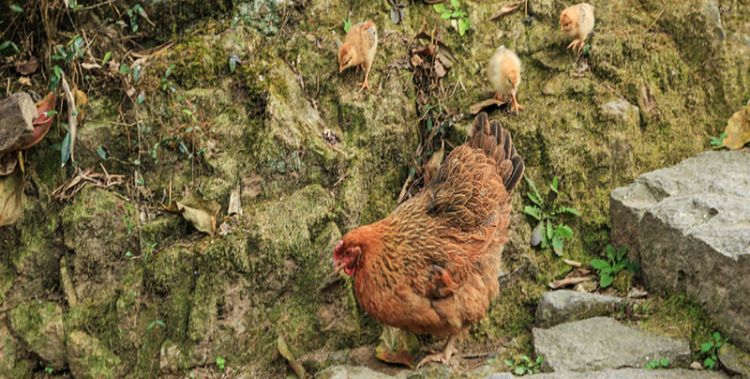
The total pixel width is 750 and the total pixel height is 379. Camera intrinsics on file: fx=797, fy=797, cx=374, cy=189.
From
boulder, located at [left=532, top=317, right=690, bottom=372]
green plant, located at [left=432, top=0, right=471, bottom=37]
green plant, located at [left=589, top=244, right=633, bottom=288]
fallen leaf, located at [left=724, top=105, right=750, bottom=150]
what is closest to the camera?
boulder, located at [left=532, top=317, right=690, bottom=372]

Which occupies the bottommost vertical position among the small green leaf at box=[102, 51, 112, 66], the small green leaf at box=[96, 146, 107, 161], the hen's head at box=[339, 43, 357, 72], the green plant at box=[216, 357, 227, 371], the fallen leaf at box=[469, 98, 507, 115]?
the green plant at box=[216, 357, 227, 371]

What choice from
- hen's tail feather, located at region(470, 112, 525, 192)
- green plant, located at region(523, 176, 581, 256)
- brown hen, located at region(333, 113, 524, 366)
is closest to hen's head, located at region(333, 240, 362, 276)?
brown hen, located at region(333, 113, 524, 366)

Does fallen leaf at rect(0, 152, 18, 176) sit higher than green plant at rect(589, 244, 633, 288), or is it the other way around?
green plant at rect(589, 244, 633, 288)

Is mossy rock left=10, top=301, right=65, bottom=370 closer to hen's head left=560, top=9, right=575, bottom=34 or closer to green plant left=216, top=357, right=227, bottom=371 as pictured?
green plant left=216, top=357, right=227, bottom=371

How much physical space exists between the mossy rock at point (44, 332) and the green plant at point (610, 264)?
400 cm

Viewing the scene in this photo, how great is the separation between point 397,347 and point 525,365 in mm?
914

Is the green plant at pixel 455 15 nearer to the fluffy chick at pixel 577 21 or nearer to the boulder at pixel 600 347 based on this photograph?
the fluffy chick at pixel 577 21

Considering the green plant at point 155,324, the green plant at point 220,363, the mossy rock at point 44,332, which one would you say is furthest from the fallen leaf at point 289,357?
the mossy rock at point 44,332

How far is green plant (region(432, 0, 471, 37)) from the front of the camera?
6758mm

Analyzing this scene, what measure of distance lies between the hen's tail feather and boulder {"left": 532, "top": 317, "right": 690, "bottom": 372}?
1.15 metres

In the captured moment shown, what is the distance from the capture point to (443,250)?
546 centimetres

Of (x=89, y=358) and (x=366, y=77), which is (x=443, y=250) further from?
(x=89, y=358)

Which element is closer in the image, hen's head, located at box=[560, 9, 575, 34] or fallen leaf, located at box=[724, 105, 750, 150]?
hen's head, located at box=[560, 9, 575, 34]

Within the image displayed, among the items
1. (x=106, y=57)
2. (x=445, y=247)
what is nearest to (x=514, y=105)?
(x=445, y=247)
